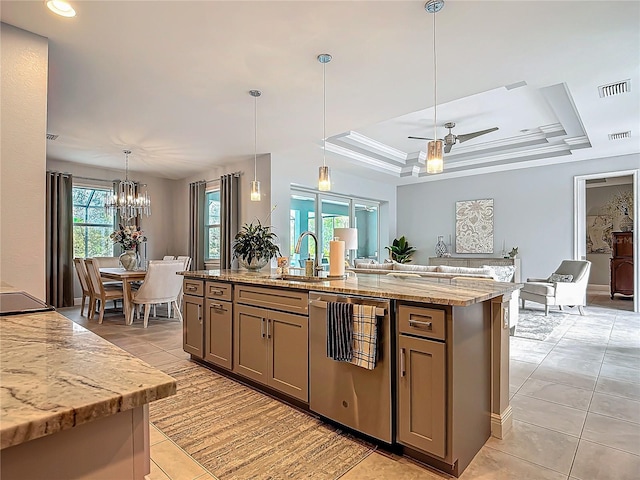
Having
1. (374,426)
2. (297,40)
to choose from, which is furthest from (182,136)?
(374,426)

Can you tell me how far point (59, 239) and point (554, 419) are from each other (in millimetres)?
7650

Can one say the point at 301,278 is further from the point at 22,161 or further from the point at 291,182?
the point at 291,182

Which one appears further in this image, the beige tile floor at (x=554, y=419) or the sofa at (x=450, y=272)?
the sofa at (x=450, y=272)

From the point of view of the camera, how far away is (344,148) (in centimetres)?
623

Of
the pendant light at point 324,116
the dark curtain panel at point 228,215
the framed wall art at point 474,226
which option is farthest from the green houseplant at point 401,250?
the pendant light at point 324,116

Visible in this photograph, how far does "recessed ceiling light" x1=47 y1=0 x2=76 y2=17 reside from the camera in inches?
92.2

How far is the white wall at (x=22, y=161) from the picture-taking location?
2.48m

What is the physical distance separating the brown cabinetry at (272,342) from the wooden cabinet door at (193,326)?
0.58 meters

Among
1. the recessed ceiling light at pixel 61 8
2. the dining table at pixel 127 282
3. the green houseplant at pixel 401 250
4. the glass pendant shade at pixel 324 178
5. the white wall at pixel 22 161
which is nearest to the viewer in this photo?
the recessed ceiling light at pixel 61 8

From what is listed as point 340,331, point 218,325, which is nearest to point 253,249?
point 218,325

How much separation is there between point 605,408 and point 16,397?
11.1ft

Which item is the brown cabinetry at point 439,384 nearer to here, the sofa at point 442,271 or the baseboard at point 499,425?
the baseboard at point 499,425

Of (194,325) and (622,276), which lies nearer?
(194,325)

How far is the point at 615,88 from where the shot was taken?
363 cm
